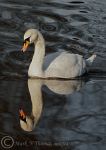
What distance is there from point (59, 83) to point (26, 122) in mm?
2619

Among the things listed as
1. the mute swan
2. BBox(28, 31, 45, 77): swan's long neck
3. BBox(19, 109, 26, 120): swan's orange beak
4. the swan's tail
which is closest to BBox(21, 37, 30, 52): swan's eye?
the mute swan

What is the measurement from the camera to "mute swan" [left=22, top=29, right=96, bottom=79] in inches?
558

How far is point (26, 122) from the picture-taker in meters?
11.6

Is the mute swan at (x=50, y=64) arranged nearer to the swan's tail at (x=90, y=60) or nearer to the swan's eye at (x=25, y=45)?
the swan's eye at (x=25, y=45)

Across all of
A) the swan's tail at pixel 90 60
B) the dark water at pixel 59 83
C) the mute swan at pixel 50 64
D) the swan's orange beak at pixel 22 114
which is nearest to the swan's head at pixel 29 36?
the mute swan at pixel 50 64

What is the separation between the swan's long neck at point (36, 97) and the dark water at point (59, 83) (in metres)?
0.08

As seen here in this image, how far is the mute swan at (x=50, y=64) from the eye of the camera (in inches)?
558

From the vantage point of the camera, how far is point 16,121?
37.9 ft

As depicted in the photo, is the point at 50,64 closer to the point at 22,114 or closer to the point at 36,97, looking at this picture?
the point at 36,97

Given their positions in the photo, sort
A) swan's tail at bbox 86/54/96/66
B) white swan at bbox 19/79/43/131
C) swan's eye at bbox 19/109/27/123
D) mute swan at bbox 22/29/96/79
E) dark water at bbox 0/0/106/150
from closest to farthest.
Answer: dark water at bbox 0/0/106/150 → white swan at bbox 19/79/43/131 → swan's eye at bbox 19/109/27/123 → mute swan at bbox 22/29/96/79 → swan's tail at bbox 86/54/96/66

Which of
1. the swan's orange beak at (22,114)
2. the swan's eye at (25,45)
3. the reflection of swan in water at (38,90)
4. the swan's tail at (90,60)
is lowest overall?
the swan's tail at (90,60)

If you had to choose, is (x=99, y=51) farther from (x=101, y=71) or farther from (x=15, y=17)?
(x=15, y=17)

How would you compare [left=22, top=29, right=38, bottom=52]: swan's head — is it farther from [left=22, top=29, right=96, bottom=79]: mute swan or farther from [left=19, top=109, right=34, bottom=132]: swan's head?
[left=19, top=109, right=34, bottom=132]: swan's head

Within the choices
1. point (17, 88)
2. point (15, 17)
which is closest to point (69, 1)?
point (15, 17)
